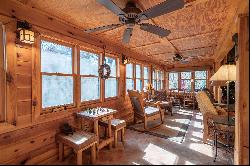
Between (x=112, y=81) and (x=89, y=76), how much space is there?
108 centimetres

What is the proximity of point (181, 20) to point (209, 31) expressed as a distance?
1.07 metres

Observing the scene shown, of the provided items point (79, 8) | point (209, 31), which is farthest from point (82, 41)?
point (209, 31)

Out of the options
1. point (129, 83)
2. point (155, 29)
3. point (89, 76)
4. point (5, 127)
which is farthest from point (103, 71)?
point (5, 127)

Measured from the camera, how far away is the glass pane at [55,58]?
9.39 feet

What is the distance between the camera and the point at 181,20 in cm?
303

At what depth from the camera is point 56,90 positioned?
3.14m

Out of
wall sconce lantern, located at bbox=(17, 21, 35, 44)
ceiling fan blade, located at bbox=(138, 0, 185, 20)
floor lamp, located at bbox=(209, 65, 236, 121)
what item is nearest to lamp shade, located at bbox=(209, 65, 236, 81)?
floor lamp, located at bbox=(209, 65, 236, 121)

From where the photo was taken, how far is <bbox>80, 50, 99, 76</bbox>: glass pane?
12.2 feet

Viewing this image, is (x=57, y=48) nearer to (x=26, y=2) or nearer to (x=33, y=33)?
(x=33, y=33)

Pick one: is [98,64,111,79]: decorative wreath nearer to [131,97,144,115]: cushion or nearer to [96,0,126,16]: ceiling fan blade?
[131,97,144,115]: cushion

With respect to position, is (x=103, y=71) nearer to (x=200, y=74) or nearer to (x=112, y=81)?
(x=112, y=81)

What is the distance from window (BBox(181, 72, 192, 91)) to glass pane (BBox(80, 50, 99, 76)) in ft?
22.8

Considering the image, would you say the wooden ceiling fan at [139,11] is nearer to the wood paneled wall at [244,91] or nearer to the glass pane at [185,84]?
the wood paneled wall at [244,91]

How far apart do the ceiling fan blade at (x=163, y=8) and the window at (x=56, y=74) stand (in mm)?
1778
